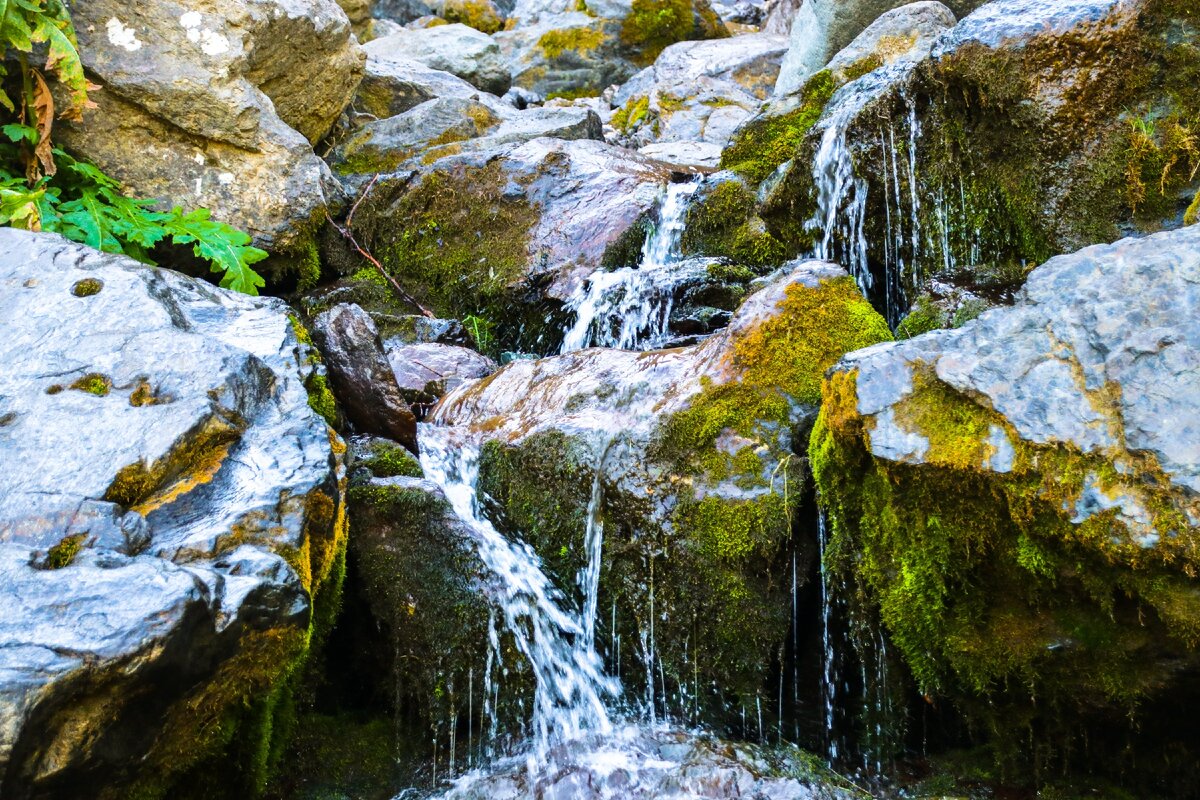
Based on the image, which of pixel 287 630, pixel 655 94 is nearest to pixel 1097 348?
pixel 287 630

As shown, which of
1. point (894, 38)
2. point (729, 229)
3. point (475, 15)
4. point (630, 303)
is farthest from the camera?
point (475, 15)

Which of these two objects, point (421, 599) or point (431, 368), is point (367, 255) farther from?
point (421, 599)

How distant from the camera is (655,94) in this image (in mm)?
12539

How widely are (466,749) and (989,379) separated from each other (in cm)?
249

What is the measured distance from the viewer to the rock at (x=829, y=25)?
31.1 feet

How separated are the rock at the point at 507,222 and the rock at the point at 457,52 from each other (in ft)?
22.1

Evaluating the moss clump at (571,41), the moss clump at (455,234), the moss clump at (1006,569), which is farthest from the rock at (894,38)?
the moss clump at (571,41)

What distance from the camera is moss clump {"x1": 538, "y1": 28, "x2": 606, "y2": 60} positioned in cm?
1625

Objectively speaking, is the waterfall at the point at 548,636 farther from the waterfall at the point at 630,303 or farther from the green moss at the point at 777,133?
the green moss at the point at 777,133

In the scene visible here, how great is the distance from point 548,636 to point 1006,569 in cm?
186

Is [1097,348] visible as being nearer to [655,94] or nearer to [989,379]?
[989,379]

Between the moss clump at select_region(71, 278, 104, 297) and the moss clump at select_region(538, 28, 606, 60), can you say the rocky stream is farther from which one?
the moss clump at select_region(538, 28, 606, 60)

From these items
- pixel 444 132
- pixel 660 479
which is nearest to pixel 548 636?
pixel 660 479

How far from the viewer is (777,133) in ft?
25.5
